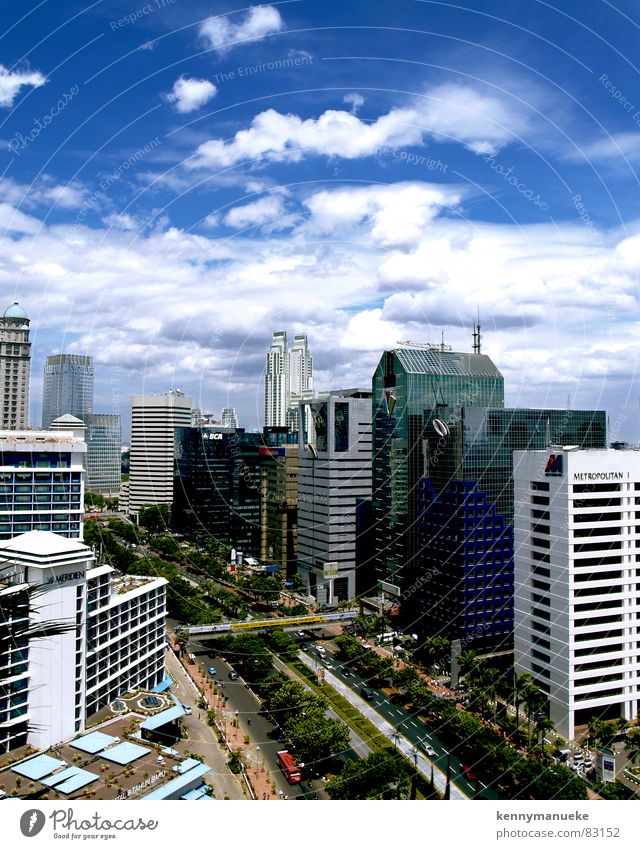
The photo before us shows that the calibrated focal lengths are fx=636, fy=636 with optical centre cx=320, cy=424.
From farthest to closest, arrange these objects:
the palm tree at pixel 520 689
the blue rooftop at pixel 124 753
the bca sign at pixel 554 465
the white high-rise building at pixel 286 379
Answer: the white high-rise building at pixel 286 379 < the bca sign at pixel 554 465 < the palm tree at pixel 520 689 < the blue rooftop at pixel 124 753

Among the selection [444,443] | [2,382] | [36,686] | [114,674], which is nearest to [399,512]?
[444,443]

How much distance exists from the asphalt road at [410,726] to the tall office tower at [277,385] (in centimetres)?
1856

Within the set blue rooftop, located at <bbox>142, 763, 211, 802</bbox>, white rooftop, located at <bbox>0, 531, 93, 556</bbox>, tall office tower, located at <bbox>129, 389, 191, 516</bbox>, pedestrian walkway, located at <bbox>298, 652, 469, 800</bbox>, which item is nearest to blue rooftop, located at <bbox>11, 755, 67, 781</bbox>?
blue rooftop, located at <bbox>142, 763, 211, 802</bbox>

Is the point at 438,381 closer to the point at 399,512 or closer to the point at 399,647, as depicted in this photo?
the point at 399,512

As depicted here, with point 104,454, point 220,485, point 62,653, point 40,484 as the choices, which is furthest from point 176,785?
point 104,454

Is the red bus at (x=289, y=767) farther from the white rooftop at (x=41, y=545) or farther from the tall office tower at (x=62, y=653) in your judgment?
the white rooftop at (x=41, y=545)

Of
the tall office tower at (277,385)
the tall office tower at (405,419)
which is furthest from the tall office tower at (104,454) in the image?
the tall office tower at (405,419)

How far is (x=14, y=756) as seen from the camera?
22.3 ft

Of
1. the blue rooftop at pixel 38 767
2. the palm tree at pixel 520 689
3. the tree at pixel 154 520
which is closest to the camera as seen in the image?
the blue rooftop at pixel 38 767

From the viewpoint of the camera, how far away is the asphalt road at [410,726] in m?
7.39

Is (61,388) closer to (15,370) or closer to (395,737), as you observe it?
(15,370)

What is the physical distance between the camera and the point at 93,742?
6.91 meters

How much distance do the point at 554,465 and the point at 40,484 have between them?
27.3ft

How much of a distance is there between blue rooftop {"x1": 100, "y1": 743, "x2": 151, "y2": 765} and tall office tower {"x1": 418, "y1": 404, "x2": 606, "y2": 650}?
22.0 feet
